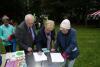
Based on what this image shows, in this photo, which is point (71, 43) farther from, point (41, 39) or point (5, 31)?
point (5, 31)

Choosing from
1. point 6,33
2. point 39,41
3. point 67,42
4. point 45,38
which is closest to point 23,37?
point 39,41

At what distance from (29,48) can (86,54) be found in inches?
351

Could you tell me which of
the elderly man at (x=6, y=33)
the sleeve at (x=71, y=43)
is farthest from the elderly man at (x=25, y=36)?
the elderly man at (x=6, y=33)

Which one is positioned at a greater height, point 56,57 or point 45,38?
point 45,38

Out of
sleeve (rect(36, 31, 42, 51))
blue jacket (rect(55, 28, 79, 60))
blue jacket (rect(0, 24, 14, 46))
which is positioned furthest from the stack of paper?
blue jacket (rect(0, 24, 14, 46))

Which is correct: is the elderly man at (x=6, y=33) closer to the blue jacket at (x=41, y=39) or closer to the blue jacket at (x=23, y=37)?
the blue jacket at (x=23, y=37)

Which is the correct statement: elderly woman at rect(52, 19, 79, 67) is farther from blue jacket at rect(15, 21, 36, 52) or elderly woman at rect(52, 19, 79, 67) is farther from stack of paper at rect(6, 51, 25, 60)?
stack of paper at rect(6, 51, 25, 60)

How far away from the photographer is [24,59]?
9477 millimetres

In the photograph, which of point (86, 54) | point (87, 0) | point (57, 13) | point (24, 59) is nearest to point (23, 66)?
point (24, 59)

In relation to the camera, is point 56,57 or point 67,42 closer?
point 56,57

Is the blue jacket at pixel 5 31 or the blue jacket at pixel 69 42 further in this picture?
the blue jacket at pixel 5 31

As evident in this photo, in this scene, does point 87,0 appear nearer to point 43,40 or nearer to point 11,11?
point 11,11

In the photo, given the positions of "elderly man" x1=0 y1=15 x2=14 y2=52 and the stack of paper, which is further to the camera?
"elderly man" x1=0 y1=15 x2=14 y2=52

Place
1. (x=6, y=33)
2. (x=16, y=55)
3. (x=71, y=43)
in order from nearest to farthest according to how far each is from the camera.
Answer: (x=16, y=55), (x=71, y=43), (x=6, y=33)
